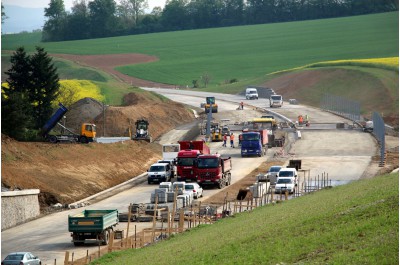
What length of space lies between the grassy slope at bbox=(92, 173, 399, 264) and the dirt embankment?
Answer: 26306mm

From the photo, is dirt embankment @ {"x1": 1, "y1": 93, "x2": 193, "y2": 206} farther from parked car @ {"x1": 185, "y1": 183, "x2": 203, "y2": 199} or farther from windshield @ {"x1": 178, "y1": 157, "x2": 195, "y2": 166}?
parked car @ {"x1": 185, "y1": 183, "x2": 203, "y2": 199}

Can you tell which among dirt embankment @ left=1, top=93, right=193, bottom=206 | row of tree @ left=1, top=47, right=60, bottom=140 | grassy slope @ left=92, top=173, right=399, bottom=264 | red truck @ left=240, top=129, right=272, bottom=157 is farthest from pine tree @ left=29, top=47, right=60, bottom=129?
grassy slope @ left=92, top=173, right=399, bottom=264

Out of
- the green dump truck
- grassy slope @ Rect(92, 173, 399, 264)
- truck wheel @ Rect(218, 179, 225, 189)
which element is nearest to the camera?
grassy slope @ Rect(92, 173, 399, 264)

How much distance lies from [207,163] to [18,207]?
59.0ft

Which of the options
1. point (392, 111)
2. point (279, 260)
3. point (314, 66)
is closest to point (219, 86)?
point (314, 66)

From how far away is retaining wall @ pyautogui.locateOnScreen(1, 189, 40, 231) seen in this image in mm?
59219

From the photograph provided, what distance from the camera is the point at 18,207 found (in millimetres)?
61031

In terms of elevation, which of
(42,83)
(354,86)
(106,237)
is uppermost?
(42,83)

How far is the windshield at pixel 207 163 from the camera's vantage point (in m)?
74.2

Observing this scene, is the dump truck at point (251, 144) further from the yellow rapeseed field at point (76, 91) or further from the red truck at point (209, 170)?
the yellow rapeseed field at point (76, 91)

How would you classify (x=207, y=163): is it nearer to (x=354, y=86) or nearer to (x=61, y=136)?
(x=61, y=136)

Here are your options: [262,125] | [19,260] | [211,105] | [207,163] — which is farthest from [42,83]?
[19,260]

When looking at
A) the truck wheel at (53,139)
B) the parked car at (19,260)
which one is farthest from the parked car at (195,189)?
the truck wheel at (53,139)

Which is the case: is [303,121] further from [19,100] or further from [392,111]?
[19,100]
